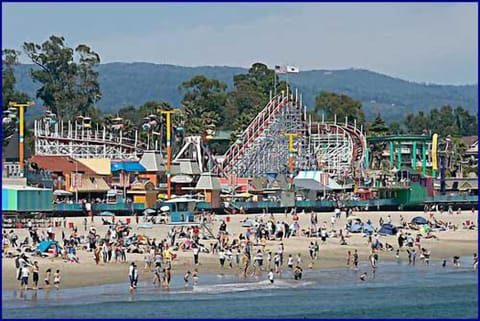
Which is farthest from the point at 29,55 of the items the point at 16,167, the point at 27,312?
the point at 27,312

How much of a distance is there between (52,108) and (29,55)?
18.0ft

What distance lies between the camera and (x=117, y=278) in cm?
3241

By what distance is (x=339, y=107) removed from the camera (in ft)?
444

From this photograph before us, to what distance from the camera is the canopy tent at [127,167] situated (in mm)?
67331

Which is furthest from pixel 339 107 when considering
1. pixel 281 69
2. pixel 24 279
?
pixel 24 279

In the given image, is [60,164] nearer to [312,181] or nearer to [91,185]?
[91,185]

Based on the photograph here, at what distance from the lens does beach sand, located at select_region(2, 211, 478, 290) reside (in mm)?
32438

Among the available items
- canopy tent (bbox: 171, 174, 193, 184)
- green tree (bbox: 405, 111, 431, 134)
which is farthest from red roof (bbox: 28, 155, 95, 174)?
green tree (bbox: 405, 111, 431, 134)

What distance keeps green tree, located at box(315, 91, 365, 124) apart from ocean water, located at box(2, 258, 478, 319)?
9694 centimetres

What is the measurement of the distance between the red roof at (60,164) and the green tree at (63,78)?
36.0 m

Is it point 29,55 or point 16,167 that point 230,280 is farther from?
point 29,55

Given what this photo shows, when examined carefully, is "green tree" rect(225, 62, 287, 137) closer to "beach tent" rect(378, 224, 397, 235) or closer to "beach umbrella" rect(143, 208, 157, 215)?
"beach umbrella" rect(143, 208, 157, 215)

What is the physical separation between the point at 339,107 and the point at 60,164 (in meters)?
73.4

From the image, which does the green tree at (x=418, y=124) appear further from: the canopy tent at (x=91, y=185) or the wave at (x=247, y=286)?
the wave at (x=247, y=286)
